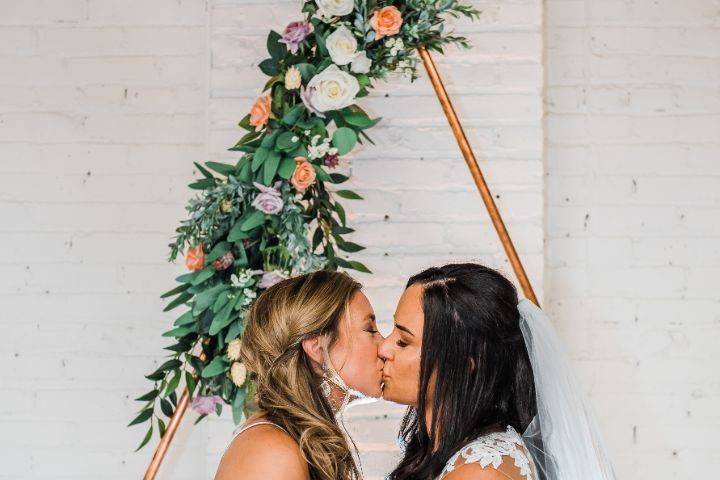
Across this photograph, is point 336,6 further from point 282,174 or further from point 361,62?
point 282,174

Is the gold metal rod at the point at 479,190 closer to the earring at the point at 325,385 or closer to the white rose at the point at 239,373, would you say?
the white rose at the point at 239,373

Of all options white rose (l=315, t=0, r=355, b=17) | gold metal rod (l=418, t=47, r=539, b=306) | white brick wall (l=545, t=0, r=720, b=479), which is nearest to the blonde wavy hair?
gold metal rod (l=418, t=47, r=539, b=306)

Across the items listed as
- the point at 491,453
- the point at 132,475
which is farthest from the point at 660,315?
the point at 132,475

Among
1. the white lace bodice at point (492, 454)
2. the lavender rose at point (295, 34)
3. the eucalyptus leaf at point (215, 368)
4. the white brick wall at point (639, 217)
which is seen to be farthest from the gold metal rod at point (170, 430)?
the white brick wall at point (639, 217)

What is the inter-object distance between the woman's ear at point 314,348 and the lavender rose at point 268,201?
35 cm

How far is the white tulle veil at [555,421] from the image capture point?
5.52ft

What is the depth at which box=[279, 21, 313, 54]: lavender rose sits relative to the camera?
83.0 inches

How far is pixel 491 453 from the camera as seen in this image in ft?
5.21

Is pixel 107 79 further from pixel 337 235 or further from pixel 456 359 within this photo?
pixel 456 359

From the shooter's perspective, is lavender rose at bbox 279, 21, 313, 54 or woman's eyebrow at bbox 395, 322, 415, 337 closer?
woman's eyebrow at bbox 395, 322, 415, 337

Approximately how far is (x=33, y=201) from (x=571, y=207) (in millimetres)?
1738

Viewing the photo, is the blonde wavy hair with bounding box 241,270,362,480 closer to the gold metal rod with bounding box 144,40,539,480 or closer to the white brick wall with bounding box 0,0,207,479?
the gold metal rod with bounding box 144,40,539,480

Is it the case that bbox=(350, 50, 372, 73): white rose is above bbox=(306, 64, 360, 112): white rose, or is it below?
above

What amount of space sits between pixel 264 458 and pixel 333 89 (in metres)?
0.87
